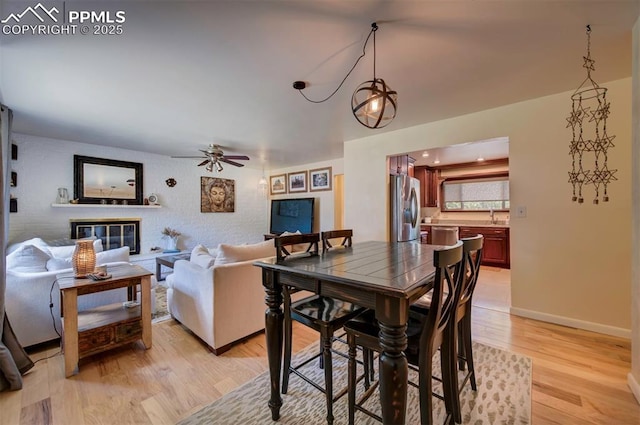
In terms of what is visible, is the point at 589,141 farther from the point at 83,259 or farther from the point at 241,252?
the point at 83,259

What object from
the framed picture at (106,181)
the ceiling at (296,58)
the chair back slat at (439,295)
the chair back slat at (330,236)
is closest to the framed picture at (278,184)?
the framed picture at (106,181)

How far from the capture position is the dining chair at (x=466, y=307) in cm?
134

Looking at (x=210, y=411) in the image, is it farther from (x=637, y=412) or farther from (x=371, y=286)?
(x=637, y=412)

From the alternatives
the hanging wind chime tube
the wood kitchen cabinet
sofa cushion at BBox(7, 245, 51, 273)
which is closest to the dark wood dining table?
the hanging wind chime tube

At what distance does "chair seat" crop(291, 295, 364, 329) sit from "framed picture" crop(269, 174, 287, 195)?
5.27 meters

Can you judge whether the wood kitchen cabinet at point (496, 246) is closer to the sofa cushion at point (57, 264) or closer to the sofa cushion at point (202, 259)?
the sofa cushion at point (202, 259)

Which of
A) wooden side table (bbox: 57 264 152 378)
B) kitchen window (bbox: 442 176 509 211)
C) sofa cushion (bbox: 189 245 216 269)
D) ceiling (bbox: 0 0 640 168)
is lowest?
wooden side table (bbox: 57 264 152 378)

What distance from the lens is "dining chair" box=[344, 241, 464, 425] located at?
3.59ft

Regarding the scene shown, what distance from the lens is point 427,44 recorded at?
5.97 ft

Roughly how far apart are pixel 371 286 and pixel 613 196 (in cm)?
287

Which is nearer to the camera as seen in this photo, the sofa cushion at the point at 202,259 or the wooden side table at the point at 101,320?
the wooden side table at the point at 101,320

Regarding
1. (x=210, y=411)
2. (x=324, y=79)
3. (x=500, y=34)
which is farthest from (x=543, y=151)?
(x=210, y=411)

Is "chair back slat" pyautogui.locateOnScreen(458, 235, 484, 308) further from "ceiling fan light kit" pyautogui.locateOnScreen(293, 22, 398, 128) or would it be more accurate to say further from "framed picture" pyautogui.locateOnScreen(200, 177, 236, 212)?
"framed picture" pyautogui.locateOnScreen(200, 177, 236, 212)

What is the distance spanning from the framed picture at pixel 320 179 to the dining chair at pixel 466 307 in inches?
172
